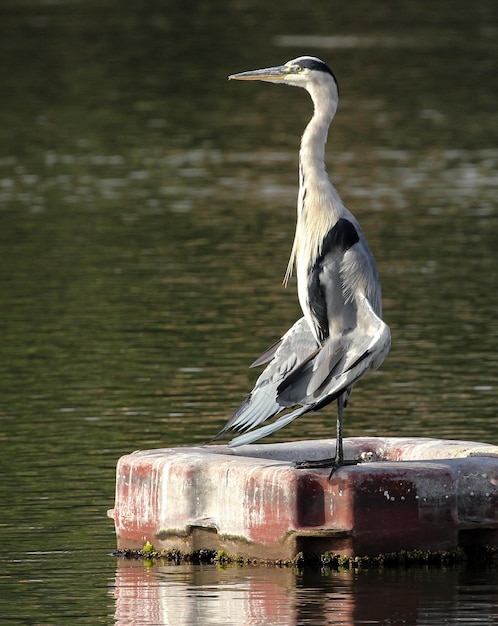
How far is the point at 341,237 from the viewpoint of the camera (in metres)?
13.8

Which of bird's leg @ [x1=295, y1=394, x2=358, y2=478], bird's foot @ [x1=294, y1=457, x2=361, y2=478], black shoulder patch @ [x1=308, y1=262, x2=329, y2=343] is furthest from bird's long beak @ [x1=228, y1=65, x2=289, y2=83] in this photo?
bird's foot @ [x1=294, y1=457, x2=361, y2=478]

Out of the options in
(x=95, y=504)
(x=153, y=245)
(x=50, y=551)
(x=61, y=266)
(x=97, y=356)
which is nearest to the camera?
(x=50, y=551)

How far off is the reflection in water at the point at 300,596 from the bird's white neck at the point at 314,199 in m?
2.11

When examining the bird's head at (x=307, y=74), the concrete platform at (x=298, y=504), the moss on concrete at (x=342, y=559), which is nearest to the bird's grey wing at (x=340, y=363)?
the concrete platform at (x=298, y=504)

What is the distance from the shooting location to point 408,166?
129ft

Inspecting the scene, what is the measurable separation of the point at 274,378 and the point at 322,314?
71cm

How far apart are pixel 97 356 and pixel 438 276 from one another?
646 cm

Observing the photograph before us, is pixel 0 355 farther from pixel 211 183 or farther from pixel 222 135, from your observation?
pixel 222 135

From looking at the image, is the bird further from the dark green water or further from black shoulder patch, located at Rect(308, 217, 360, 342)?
the dark green water

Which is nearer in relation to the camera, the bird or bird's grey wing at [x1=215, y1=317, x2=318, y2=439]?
the bird

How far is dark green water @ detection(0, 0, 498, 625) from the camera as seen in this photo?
1330 cm

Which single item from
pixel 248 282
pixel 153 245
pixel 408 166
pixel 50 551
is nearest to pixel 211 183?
pixel 408 166

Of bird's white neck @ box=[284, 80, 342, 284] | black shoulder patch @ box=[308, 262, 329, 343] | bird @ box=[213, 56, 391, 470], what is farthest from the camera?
bird's white neck @ box=[284, 80, 342, 284]

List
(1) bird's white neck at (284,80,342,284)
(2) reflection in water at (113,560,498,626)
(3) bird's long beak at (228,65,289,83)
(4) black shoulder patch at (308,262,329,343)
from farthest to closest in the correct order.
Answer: (3) bird's long beak at (228,65,289,83)
(1) bird's white neck at (284,80,342,284)
(4) black shoulder patch at (308,262,329,343)
(2) reflection in water at (113,560,498,626)
